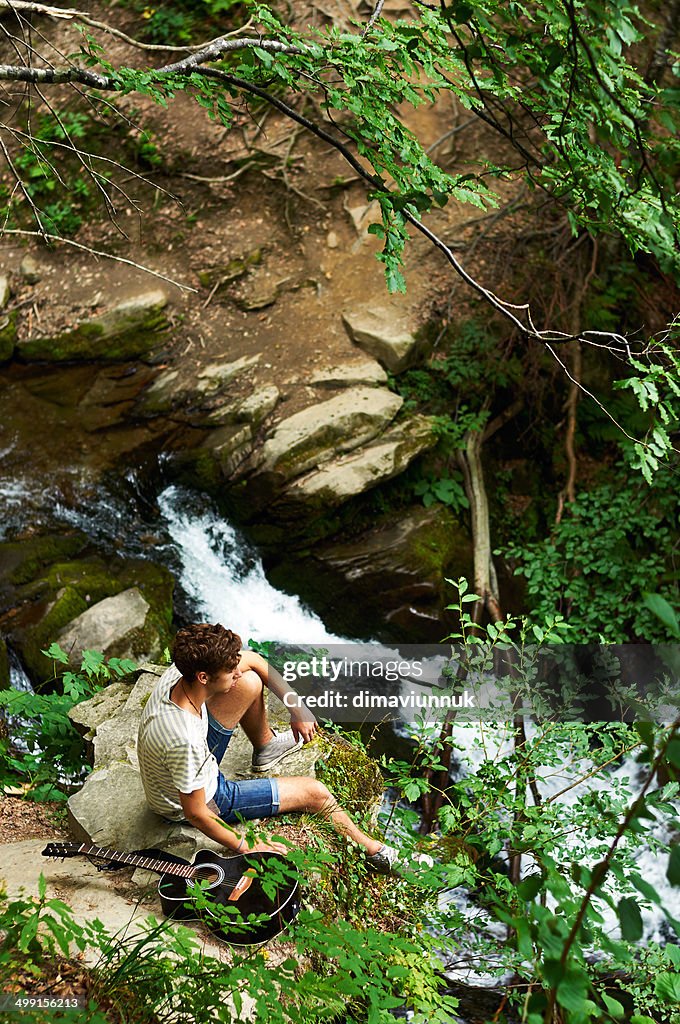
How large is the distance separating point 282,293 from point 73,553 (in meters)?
3.60

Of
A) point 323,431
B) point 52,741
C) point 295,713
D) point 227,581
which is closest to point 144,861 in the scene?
point 295,713

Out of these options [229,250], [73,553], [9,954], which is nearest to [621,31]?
[9,954]

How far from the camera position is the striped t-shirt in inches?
110

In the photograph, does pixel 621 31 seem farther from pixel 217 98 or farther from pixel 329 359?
pixel 329 359

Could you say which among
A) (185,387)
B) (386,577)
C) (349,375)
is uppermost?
(349,375)

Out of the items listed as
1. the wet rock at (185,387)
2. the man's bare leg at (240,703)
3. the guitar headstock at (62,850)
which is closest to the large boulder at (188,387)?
the wet rock at (185,387)

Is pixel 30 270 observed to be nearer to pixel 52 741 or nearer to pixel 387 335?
pixel 387 335

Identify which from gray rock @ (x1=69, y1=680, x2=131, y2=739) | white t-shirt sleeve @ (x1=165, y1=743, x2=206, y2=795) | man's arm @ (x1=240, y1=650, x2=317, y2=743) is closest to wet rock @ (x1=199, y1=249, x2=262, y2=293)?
gray rock @ (x1=69, y1=680, x2=131, y2=739)

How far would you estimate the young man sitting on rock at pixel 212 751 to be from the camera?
2.80 m

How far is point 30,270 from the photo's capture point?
8.11m

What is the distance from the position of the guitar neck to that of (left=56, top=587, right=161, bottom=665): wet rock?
A: 2318 mm

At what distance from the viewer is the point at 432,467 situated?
6.85 metres

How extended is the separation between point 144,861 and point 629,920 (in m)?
2.19

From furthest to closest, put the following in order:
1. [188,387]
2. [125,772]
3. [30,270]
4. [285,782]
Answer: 1. [30,270]
2. [188,387]
3. [125,772]
4. [285,782]
